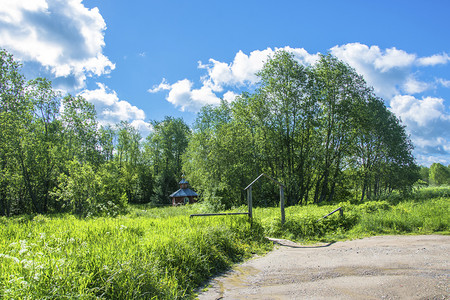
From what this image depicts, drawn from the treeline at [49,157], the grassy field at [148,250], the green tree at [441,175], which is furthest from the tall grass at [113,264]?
the green tree at [441,175]

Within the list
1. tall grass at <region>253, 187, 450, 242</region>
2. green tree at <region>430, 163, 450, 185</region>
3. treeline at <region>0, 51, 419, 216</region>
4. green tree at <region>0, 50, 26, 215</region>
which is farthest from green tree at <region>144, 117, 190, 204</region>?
green tree at <region>430, 163, 450, 185</region>

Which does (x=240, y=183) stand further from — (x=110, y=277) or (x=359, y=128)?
(x=110, y=277)

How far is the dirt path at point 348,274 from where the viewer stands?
4.82 metres

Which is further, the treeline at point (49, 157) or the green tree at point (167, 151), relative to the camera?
the green tree at point (167, 151)

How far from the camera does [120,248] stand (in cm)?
522

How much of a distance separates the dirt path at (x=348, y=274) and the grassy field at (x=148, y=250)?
718 mm

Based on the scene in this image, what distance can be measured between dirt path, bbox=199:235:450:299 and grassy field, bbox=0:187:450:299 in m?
0.72

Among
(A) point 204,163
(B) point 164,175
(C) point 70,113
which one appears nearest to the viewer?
(A) point 204,163

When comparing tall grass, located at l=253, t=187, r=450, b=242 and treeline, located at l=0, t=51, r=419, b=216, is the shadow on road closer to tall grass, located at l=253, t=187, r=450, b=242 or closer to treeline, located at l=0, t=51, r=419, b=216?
tall grass, located at l=253, t=187, r=450, b=242

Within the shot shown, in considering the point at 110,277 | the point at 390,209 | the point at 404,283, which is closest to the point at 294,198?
the point at 390,209

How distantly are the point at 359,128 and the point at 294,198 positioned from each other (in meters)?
9.32

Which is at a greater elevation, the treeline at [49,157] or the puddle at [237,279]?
the treeline at [49,157]

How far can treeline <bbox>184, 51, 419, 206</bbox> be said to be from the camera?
2666cm

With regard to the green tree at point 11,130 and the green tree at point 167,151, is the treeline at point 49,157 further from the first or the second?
the green tree at point 167,151
